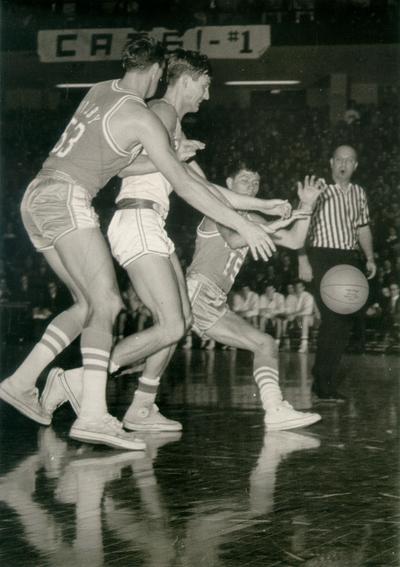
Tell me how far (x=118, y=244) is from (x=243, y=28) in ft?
53.1

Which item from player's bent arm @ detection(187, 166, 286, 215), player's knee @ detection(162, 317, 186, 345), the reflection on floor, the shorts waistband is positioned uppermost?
player's bent arm @ detection(187, 166, 286, 215)

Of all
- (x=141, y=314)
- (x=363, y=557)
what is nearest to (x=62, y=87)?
(x=141, y=314)

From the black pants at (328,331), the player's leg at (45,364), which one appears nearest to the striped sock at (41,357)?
the player's leg at (45,364)

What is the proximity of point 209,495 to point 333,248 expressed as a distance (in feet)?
12.7

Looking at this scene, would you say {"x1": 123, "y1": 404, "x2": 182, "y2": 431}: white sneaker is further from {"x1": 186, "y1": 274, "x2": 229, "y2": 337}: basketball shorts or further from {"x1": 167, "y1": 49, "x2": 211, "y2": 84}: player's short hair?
{"x1": 167, "y1": 49, "x2": 211, "y2": 84}: player's short hair

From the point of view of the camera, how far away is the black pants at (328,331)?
6738 millimetres

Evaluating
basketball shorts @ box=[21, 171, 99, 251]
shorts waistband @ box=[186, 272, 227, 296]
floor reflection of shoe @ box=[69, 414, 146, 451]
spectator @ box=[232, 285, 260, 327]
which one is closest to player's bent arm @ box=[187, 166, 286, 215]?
shorts waistband @ box=[186, 272, 227, 296]

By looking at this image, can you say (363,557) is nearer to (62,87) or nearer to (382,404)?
(382,404)

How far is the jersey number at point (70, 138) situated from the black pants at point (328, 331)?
2.79m

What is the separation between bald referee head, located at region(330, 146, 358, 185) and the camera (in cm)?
705

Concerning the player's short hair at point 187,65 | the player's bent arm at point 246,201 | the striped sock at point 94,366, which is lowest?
the striped sock at point 94,366

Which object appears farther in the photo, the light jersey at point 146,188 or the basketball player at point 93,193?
the light jersey at point 146,188

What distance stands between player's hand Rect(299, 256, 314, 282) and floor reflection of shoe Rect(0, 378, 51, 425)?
2.67m

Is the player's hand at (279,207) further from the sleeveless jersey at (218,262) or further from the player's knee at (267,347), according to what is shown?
the player's knee at (267,347)
